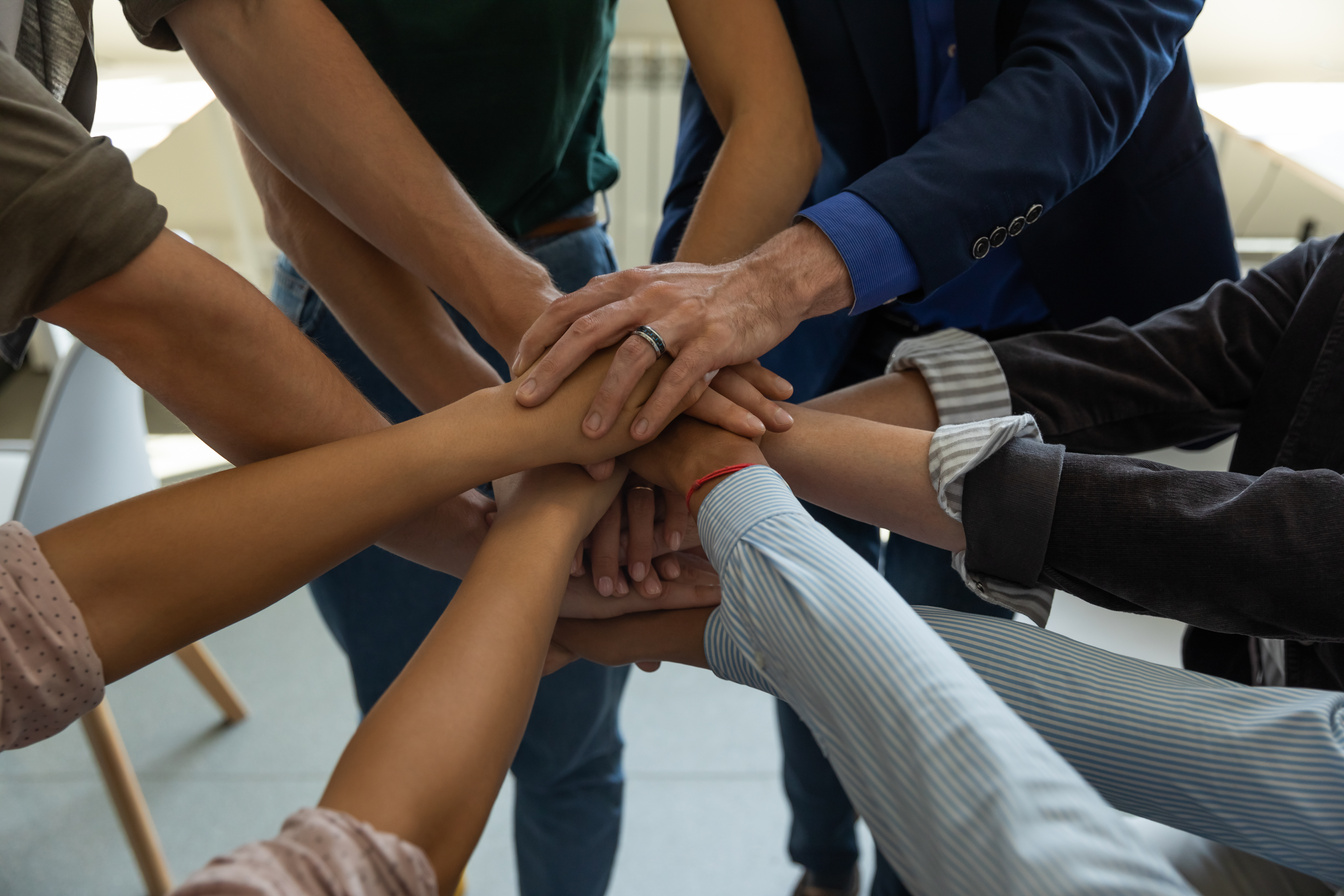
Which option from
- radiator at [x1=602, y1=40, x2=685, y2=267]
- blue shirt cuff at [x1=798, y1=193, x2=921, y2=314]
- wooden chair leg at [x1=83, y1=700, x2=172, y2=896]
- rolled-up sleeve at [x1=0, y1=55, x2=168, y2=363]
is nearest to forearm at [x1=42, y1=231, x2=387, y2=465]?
rolled-up sleeve at [x1=0, y1=55, x2=168, y2=363]

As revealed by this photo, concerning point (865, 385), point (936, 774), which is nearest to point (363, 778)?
point (936, 774)

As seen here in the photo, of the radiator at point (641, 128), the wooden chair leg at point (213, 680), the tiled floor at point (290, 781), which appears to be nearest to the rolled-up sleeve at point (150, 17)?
the wooden chair leg at point (213, 680)

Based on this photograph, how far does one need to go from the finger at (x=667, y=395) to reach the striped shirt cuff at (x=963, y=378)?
22 centimetres

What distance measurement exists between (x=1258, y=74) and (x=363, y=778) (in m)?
3.32

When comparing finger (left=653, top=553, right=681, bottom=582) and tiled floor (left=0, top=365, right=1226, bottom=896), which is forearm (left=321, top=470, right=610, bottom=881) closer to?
finger (left=653, top=553, right=681, bottom=582)

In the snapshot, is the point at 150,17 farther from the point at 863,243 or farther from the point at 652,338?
the point at 863,243

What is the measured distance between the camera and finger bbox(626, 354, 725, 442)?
2.99ft

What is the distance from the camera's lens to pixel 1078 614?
4.26 feet

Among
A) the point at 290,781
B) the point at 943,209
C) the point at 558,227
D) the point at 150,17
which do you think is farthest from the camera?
the point at 290,781

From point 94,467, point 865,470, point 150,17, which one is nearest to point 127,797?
point 94,467

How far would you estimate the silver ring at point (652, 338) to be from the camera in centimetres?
91

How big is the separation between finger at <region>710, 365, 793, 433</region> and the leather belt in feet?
1.09

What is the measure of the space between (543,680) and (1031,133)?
0.82m

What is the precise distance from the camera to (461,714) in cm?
68
